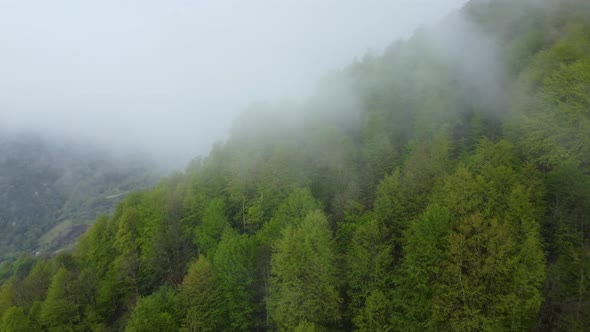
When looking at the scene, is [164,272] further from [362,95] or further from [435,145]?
[362,95]

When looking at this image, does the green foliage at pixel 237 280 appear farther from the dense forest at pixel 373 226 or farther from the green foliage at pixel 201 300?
the green foliage at pixel 201 300

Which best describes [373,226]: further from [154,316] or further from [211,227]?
[154,316]

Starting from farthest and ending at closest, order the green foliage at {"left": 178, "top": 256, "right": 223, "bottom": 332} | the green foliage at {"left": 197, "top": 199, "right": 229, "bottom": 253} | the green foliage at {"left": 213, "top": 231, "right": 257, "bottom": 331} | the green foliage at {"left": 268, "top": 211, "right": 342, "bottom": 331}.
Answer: the green foliage at {"left": 197, "top": 199, "right": 229, "bottom": 253}
the green foliage at {"left": 213, "top": 231, "right": 257, "bottom": 331}
the green foliage at {"left": 178, "top": 256, "right": 223, "bottom": 332}
the green foliage at {"left": 268, "top": 211, "right": 342, "bottom": 331}

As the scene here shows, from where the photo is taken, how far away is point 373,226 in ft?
129

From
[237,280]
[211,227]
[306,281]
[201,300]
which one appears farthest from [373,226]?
[211,227]

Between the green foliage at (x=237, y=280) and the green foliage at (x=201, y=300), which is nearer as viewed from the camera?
the green foliage at (x=201, y=300)

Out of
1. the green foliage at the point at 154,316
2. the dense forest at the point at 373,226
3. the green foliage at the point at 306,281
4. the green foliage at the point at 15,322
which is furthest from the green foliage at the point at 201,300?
the green foliage at the point at 15,322

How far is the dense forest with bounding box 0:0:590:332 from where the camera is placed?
33.9 meters

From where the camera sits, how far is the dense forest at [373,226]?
33938 mm

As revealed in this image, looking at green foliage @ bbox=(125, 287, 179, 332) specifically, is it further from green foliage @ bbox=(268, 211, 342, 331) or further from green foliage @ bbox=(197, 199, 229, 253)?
green foliage @ bbox=(268, 211, 342, 331)

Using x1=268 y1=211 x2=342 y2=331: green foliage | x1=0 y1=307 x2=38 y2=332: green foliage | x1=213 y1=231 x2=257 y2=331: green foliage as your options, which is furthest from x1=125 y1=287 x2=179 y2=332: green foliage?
x1=0 y1=307 x2=38 y2=332: green foliage

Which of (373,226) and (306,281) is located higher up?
(373,226)

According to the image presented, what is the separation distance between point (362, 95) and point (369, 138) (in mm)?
25255

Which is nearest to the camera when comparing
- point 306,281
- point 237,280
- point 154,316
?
point 306,281
